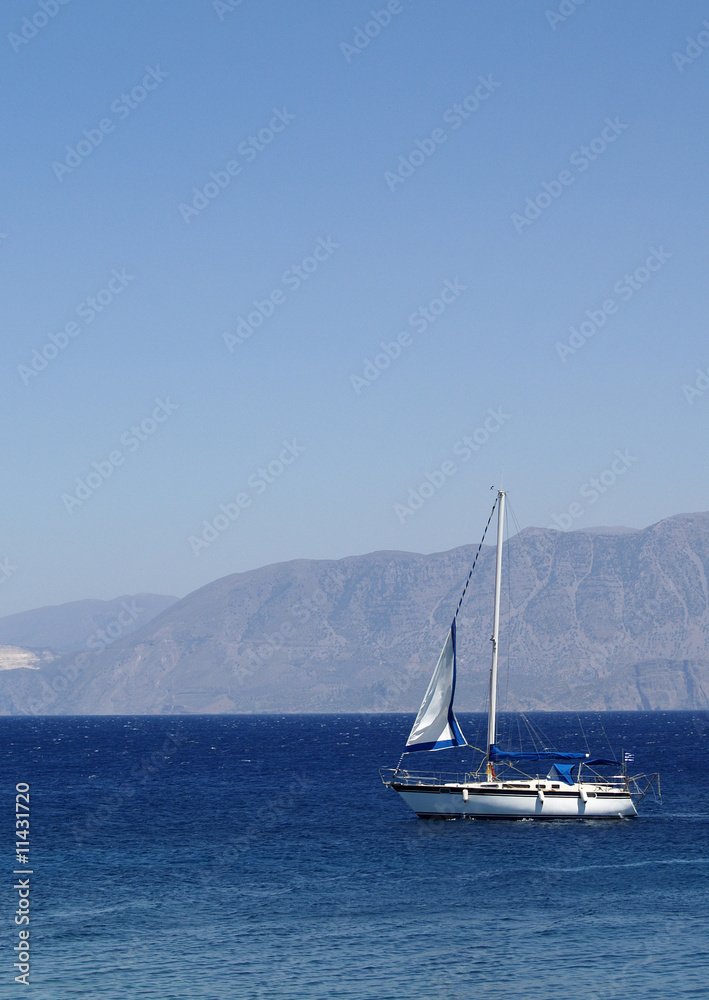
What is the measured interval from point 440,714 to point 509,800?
864 centimetres

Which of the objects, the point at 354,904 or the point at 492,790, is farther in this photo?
the point at 492,790

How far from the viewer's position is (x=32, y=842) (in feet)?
267

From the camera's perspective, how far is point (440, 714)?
9081cm

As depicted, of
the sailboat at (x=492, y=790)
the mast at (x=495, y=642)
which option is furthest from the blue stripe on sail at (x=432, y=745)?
the mast at (x=495, y=642)

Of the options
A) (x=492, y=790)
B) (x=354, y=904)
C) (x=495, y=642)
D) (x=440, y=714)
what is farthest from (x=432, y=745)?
(x=354, y=904)

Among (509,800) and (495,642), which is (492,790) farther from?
(495,642)

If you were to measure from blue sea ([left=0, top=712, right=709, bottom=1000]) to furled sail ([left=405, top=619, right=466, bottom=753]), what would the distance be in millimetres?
6262

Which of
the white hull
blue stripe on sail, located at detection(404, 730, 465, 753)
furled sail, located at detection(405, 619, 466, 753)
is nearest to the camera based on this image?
the white hull

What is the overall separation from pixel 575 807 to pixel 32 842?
40260mm

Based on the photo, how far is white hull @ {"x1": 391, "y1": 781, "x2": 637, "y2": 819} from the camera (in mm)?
86625

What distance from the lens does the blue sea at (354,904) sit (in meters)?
46.7

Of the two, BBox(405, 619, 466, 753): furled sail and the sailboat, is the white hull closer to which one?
the sailboat

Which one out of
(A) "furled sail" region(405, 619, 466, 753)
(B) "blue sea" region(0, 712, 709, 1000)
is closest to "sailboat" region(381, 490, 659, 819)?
(A) "furled sail" region(405, 619, 466, 753)

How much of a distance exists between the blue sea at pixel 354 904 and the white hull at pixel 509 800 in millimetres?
1026
